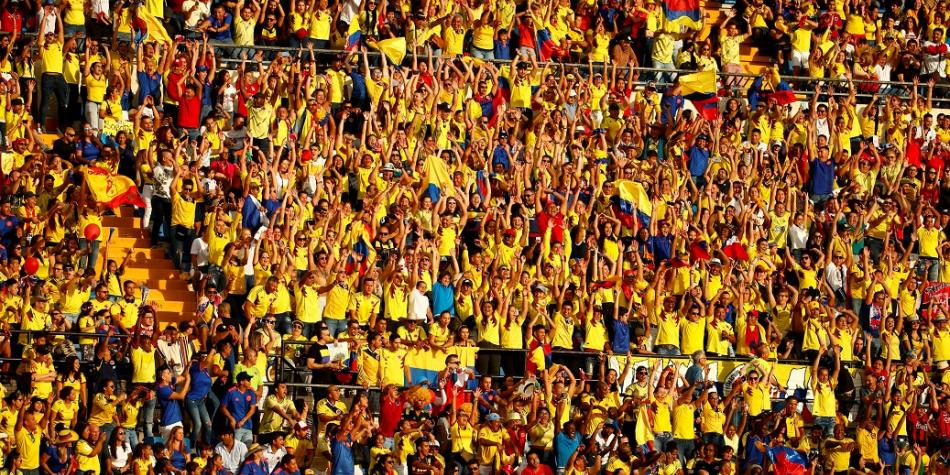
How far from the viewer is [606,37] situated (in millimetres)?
30047

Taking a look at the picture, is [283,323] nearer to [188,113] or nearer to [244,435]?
[244,435]

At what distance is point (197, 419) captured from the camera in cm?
2353

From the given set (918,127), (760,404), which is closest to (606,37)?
(918,127)

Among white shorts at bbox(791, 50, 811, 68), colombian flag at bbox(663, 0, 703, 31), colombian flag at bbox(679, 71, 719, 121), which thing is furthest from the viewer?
white shorts at bbox(791, 50, 811, 68)

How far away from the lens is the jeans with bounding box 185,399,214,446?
23.5 m

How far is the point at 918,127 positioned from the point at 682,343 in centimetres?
640

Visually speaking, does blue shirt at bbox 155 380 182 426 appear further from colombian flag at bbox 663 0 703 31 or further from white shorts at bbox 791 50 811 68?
white shorts at bbox 791 50 811 68

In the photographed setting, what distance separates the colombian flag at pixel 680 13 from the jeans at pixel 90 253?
30.8 feet

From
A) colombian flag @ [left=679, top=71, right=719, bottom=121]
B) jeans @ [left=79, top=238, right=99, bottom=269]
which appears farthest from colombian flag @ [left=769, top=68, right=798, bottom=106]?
jeans @ [left=79, top=238, right=99, bottom=269]

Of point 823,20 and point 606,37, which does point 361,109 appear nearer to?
point 606,37

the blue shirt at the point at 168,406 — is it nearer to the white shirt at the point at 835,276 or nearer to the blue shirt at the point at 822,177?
the white shirt at the point at 835,276

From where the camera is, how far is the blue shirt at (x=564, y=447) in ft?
79.0

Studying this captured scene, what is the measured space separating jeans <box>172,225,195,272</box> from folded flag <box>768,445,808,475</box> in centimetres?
741

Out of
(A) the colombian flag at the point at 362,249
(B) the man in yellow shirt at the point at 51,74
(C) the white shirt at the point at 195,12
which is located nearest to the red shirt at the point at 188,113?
(B) the man in yellow shirt at the point at 51,74
